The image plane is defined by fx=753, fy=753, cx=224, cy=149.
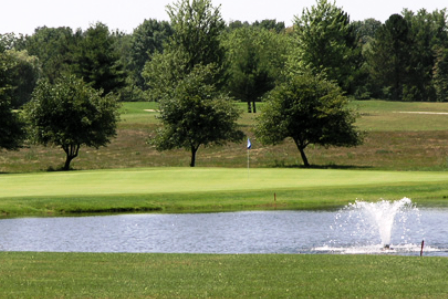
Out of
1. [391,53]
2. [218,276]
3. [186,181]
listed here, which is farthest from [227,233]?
[391,53]

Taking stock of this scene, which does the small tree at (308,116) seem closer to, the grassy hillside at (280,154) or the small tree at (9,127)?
the grassy hillside at (280,154)

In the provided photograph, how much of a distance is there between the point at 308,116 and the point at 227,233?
4295 centimetres

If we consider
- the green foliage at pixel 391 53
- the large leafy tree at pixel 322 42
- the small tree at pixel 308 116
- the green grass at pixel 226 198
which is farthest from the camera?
the green foliage at pixel 391 53

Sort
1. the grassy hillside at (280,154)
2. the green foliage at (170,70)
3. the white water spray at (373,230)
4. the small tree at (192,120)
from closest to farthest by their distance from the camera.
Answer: the white water spray at (373,230) < the small tree at (192,120) < the grassy hillside at (280,154) < the green foliage at (170,70)

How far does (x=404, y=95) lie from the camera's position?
154 meters

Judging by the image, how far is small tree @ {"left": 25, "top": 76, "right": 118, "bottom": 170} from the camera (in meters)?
74.2

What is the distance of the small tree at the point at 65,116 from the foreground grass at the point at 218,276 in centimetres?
5431

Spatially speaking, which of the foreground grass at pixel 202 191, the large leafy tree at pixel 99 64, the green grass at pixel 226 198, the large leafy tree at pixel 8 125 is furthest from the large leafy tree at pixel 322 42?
the foreground grass at pixel 202 191

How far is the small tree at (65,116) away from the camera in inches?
2923

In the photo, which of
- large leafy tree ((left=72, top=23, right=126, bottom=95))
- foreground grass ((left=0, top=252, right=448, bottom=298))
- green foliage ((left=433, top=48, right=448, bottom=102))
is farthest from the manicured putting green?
green foliage ((left=433, top=48, right=448, bottom=102))

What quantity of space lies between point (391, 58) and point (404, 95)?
34.7 feet

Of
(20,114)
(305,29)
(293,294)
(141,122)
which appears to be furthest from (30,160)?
(293,294)

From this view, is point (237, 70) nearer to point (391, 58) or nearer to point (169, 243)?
point (391, 58)

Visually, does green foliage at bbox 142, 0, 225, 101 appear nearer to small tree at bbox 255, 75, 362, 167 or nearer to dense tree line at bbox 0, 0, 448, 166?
dense tree line at bbox 0, 0, 448, 166
